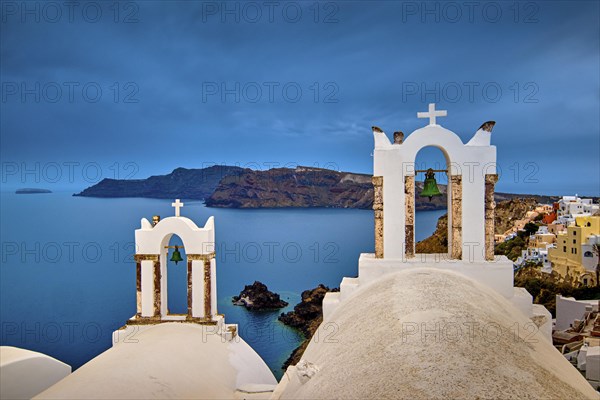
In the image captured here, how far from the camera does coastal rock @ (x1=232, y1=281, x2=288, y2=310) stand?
4178cm

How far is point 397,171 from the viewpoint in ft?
25.4

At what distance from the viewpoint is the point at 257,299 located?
41938mm

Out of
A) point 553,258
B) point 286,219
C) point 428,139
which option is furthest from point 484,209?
point 286,219

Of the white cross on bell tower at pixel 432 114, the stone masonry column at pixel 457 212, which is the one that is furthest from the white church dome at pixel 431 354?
the white cross on bell tower at pixel 432 114

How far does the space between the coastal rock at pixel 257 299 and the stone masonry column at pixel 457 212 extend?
35533 mm

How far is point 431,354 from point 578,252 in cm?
5343

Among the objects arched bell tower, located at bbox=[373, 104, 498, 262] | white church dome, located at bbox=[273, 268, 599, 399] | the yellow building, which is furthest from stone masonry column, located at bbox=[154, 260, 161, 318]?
the yellow building

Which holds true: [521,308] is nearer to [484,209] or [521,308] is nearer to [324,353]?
[484,209]

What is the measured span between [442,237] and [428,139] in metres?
28.3

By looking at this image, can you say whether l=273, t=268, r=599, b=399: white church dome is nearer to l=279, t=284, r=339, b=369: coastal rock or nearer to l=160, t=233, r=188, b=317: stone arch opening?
l=160, t=233, r=188, b=317: stone arch opening

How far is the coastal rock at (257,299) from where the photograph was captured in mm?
41781

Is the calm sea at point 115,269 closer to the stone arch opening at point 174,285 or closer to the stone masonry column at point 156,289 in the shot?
the stone arch opening at point 174,285

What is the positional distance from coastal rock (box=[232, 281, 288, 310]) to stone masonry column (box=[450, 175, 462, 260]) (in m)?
35.5

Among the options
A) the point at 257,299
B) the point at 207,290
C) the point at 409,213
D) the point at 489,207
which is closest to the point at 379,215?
the point at 409,213
